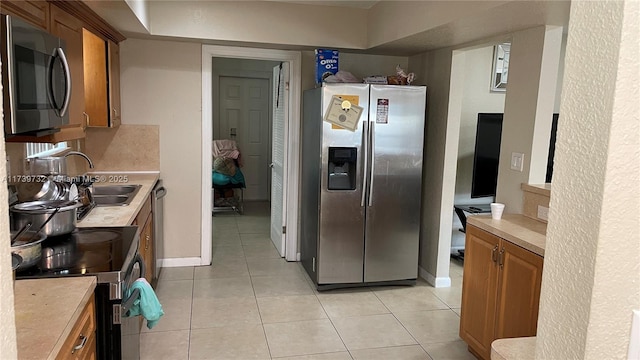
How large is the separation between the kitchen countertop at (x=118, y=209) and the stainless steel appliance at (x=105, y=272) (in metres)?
0.28

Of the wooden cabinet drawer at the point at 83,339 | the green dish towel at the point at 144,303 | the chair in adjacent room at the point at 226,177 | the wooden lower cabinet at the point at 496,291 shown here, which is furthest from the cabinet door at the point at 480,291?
the chair in adjacent room at the point at 226,177

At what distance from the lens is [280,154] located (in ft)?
16.1

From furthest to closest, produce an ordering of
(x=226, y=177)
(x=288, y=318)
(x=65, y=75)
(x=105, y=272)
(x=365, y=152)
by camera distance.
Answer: (x=226, y=177) < (x=365, y=152) < (x=288, y=318) < (x=65, y=75) < (x=105, y=272)

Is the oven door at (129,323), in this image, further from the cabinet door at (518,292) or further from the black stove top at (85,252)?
the cabinet door at (518,292)

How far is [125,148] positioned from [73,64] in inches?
64.0

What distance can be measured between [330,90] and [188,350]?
213cm

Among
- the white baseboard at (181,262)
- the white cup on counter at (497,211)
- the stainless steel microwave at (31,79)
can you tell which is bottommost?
the white baseboard at (181,262)

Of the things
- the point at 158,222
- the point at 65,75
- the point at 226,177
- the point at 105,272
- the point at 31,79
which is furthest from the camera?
the point at 226,177

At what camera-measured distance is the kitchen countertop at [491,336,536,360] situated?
111cm

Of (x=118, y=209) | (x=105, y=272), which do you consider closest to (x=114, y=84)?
(x=118, y=209)

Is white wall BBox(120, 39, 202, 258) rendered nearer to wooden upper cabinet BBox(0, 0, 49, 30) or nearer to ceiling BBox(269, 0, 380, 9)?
ceiling BBox(269, 0, 380, 9)

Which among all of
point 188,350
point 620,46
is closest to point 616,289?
point 620,46

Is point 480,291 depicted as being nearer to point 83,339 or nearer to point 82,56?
point 83,339

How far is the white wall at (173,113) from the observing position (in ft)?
13.5
